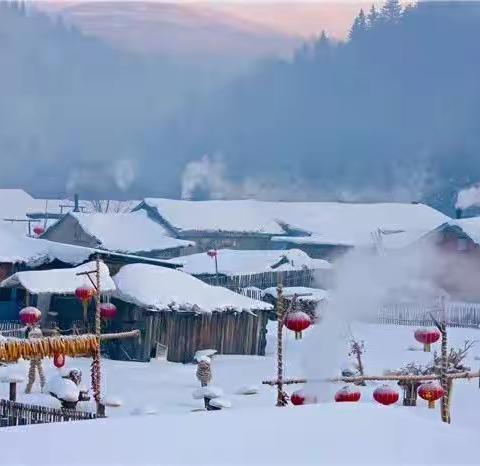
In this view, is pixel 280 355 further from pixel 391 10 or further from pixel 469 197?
pixel 469 197

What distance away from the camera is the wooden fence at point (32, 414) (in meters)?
7.80

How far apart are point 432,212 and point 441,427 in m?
18.2

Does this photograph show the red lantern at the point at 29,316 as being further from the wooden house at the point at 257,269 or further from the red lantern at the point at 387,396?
the wooden house at the point at 257,269

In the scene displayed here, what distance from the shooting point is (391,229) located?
21.5 metres

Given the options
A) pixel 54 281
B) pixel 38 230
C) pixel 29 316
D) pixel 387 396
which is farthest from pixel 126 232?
pixel 387 396

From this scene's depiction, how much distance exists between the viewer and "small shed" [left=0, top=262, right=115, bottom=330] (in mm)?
14203

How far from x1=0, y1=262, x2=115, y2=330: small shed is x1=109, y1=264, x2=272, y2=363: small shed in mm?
454

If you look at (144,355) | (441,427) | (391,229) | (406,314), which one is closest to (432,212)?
(391,229)

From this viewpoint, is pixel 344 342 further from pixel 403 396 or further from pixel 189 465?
pixel 189 465

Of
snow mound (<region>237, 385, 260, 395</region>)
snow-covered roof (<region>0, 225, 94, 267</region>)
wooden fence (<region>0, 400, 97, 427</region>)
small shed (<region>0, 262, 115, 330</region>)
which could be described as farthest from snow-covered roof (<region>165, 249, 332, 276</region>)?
wooden fence (<region>0, 400, 97, 427</region>)

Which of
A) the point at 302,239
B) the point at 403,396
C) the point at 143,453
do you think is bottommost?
the point at 403,396

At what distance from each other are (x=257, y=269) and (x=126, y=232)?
4300 millimetres

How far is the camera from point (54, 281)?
1439cm

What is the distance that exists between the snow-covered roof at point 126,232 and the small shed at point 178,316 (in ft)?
25.8
